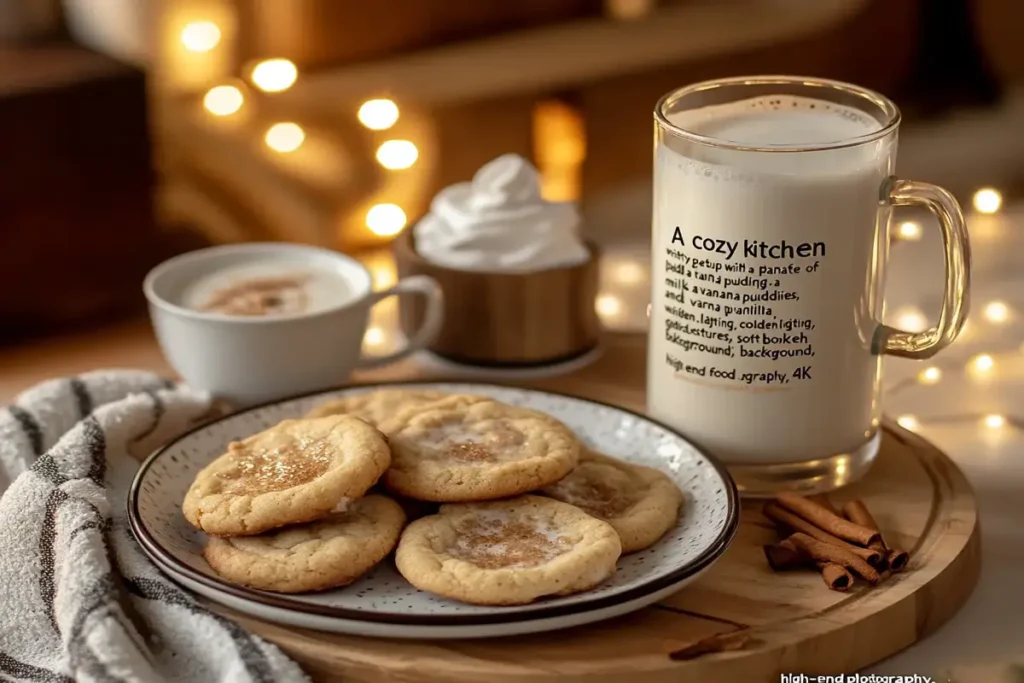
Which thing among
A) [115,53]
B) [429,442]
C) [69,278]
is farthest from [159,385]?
[115,53]

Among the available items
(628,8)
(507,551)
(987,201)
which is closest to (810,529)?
(507,551)

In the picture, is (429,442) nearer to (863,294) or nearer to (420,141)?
(863,294)

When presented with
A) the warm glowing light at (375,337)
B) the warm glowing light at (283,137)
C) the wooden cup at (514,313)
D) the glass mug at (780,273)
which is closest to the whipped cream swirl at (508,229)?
the wooden cup at (514,313)

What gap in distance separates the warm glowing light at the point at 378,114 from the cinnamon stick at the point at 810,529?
4.42 ft

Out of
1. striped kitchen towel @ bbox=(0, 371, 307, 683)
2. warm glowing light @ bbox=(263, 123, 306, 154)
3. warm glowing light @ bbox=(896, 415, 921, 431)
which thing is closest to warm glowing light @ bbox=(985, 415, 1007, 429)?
warm glowing light @ bbox=(896, 415, 921, 431)

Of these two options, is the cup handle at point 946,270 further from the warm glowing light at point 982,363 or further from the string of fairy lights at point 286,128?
the string of fairy lights at point 286,128

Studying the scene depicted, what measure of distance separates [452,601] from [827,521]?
0.98ft

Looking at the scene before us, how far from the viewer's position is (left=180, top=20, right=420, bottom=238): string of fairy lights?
233 cm

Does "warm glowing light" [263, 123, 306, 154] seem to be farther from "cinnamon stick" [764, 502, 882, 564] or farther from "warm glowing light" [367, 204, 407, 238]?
"cinnamon stick" [764, 502, 882, 564]

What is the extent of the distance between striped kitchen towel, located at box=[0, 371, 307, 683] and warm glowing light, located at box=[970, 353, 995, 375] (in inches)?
31.2

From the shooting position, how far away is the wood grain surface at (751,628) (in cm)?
86

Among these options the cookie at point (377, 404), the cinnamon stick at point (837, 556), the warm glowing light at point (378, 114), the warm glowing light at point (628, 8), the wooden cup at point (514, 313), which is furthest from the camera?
the warm glowing light at point (628, 8)

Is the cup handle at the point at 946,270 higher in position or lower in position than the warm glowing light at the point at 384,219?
higher

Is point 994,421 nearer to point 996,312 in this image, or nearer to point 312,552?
point 996,312
